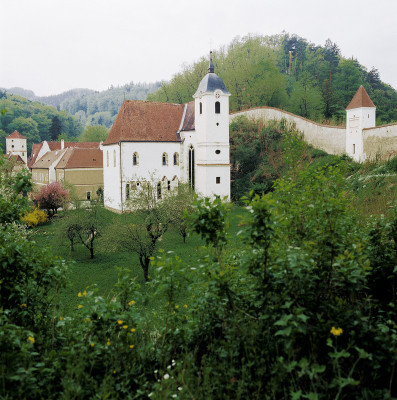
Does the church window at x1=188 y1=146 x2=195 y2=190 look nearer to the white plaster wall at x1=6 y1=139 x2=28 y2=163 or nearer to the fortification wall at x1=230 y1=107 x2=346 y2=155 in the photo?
the fortification wall at x1=230 y1=107 x2=346 y2=155

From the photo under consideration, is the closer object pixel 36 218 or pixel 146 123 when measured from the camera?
pixel 36 218

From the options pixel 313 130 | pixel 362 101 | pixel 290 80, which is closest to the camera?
pixel 362 101

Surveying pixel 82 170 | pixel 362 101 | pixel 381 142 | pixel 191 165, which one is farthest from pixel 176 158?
pixel 381 142

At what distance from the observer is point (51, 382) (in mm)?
3992

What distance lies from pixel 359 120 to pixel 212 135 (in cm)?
1097

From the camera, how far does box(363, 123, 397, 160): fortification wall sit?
90.4 ft

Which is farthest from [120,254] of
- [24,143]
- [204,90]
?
[24,143]

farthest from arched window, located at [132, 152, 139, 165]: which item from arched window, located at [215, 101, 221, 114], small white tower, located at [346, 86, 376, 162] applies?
small white tower, located at [346, 86, 376, 162]

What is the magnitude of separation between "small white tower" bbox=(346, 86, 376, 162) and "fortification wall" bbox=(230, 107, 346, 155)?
2.00 metres

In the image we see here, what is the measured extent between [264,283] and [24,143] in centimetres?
8433

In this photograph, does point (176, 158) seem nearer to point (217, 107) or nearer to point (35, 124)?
point (217, 107)

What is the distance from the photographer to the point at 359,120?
30.0 m

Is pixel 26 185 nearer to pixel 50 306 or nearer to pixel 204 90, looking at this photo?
pixel 50 306

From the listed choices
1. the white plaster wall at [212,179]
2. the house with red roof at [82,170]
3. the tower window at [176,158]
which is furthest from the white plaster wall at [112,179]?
the white plaster wall at [212,179]
